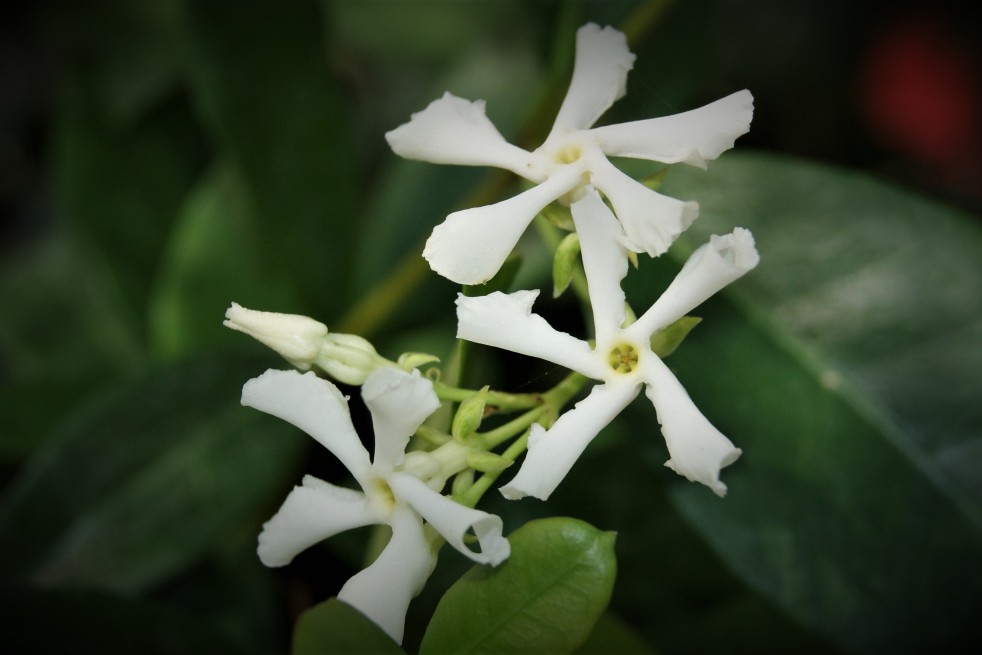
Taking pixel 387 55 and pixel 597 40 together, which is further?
pixel 387 55

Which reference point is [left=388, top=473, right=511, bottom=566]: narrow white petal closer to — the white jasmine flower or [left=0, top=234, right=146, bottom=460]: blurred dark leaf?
the white jasmine flower

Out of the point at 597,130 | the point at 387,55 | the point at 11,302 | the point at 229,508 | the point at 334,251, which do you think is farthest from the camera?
the point at 387,55

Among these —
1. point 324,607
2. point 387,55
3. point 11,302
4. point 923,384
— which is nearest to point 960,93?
point 923,384

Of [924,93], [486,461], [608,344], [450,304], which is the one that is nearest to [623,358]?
[608,344]

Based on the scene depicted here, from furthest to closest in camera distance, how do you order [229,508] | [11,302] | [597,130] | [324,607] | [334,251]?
[11,302]
[334,251]
[229,508]
[597,130]
[324,607]

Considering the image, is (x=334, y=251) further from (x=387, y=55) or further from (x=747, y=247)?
(x=747, y=247)

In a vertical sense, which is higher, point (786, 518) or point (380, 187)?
point (380, 187)

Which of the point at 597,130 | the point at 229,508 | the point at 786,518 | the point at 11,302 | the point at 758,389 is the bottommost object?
the point at 786,518
